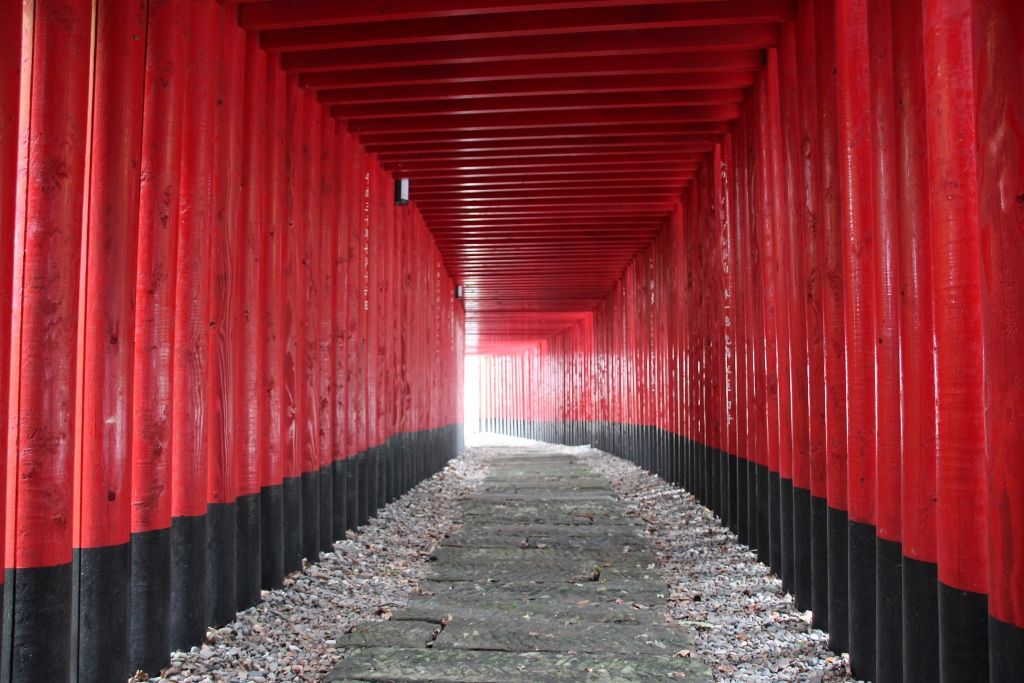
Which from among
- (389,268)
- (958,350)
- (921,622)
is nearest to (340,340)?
(389,268)

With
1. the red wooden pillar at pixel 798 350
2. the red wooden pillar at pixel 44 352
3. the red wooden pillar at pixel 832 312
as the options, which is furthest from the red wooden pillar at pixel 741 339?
the red wooden pillar at pixel 44 352

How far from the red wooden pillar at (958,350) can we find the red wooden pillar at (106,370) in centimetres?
304

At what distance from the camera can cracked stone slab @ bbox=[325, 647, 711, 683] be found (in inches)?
135

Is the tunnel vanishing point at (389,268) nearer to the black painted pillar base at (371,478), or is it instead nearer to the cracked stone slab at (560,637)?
the black painted pillar base at (371,478)

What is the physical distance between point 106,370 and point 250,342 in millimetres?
1587

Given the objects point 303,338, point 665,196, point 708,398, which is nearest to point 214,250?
point 303,338

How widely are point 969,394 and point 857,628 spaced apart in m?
1.45

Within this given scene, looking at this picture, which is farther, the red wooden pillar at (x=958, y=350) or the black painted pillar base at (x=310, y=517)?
the black painted pillar base at (x=310, y=517)

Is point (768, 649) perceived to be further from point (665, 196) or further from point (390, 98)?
point (665, 196)

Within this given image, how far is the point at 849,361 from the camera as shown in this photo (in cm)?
357

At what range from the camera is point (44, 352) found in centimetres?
278

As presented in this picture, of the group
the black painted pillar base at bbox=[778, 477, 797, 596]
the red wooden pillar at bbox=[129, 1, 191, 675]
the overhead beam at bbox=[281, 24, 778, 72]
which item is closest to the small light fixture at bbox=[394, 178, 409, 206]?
the overhead beam at bbox=[281, 24, 778, 72]

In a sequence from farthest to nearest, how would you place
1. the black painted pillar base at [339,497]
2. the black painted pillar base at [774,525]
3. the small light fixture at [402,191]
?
1. the small light fixture at [402,191]
2. the black painted pillar base at [339,497]
3. the black painted pillar base at [774,525]

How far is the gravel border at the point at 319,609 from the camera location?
3.60 m
